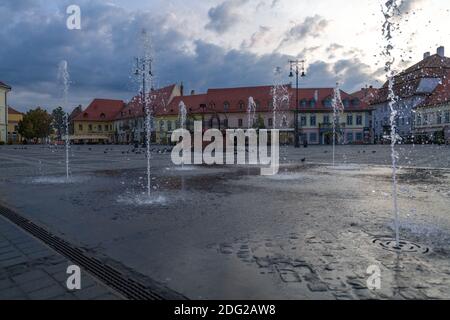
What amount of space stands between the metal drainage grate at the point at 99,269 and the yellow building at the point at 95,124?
83.6 m

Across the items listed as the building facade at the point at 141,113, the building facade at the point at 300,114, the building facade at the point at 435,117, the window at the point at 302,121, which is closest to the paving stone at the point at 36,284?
the building facade at the point at 300,114

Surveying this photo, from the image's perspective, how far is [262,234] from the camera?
5.59m

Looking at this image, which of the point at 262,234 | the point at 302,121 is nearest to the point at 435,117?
the point at 302,121

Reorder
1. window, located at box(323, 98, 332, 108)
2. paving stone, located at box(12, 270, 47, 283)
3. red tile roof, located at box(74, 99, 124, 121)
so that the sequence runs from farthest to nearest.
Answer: red tile roof, located at box(74, 99, 124, 121) < window, located at box(323, 98, 332, 108) < paving stone, located at box(12, 270, 47, 283)

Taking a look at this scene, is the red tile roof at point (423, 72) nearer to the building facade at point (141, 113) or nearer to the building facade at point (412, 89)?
the building facade at point (412, 89)

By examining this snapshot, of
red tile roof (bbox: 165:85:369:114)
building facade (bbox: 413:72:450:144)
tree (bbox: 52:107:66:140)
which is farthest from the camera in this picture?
tree (bbox: 52:107:66:140)

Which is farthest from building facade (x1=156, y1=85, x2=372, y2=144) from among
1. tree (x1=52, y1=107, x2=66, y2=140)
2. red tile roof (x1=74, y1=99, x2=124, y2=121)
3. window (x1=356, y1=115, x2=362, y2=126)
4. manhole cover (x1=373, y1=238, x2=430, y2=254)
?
tree (x1=52, y1=107, x2=66, y2=140)

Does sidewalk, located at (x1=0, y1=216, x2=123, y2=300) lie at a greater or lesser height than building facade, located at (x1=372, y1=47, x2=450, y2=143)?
lesser

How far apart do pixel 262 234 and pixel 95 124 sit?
87.1 metres

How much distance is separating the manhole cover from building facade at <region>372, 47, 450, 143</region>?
5598 centimetres

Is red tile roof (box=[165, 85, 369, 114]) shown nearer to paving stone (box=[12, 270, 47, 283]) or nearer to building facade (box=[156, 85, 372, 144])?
building facade (box=[156, 85, 372, 144])

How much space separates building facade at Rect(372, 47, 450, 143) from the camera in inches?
2319

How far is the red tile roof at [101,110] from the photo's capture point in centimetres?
8562

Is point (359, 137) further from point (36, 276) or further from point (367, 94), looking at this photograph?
point (36, 276)
